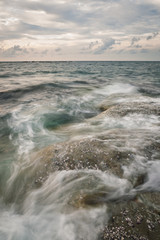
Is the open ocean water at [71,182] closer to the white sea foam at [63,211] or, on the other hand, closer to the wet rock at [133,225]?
the white sea foam at [63,211]

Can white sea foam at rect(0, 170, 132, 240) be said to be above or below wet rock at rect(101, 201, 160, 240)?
below

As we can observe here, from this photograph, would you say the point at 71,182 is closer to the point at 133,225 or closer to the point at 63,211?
the point at 63,211

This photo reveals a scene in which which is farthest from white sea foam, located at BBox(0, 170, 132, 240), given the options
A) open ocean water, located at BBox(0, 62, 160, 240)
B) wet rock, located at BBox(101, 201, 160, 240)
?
wet rock, located at BBox(101, 201, 160, 240)

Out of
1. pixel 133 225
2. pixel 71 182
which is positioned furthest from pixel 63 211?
pixel 133 225

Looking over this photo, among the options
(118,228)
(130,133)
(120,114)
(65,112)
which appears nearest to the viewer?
(118,228)

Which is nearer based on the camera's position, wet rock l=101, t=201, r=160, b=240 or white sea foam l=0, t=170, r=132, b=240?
wet rock l=101, t=201, r=160, b=240

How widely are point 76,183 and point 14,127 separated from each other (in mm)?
5084

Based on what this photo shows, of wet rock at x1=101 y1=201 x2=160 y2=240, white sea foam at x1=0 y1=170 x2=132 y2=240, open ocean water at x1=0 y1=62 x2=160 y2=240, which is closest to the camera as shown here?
wet rock at x1=101 y1=201 x2=160 y2=240

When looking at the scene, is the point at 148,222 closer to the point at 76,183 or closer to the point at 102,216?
the point at 102,216

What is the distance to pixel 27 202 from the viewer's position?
3180 millimetres

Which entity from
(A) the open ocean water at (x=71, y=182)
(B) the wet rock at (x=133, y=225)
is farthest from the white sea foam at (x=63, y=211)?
(B) the wet rock at (x=133, y=225)

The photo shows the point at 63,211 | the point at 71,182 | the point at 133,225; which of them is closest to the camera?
the point at 133,225

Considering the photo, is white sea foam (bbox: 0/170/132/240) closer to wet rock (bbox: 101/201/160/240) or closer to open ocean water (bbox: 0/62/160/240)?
open ocean water (bbox: 0/62/160/240)

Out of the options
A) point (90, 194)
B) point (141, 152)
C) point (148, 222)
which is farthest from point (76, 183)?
point (141, 152)
